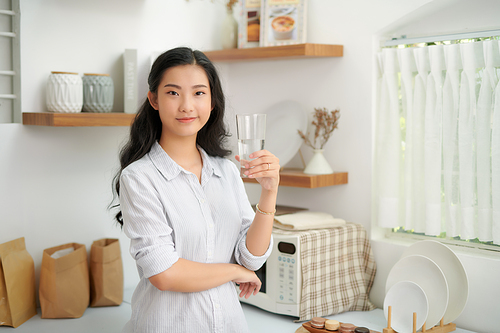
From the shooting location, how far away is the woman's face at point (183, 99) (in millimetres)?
1036

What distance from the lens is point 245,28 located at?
A: 7.22 ft

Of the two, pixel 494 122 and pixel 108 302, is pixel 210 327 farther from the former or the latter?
pixel 494 122

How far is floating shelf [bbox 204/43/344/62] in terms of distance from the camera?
76.5 inches

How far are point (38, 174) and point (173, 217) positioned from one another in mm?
985

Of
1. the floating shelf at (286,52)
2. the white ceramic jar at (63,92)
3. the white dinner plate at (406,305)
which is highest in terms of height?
the floating shelf at (286,52)

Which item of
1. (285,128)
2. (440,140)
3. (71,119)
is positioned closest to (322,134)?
(285,128)

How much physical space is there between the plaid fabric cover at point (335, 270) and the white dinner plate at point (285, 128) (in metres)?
0.42

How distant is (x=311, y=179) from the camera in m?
1.91

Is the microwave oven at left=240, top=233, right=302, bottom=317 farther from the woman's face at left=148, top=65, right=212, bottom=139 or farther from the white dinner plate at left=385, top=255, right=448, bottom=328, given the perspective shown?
the woman's face at left=148, top=65, right=212, bottom=139

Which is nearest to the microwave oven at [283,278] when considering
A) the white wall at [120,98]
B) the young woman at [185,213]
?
the white wall at [120,98]

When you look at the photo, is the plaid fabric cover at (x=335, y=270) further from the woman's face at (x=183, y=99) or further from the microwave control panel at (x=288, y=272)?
the woman's face at (x=183, y=99)

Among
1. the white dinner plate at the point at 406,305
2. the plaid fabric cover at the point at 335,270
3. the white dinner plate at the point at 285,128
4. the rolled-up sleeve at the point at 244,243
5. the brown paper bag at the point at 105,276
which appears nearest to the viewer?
the rolled-up sleeve at the point at 244,243

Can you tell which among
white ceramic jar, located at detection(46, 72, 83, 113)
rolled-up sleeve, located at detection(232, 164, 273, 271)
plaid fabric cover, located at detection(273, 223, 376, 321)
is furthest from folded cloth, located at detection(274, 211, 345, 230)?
white ceramic jar, located at detection(46, 72, 83, 113)

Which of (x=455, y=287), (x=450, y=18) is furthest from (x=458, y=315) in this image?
(x=450, y=18)
